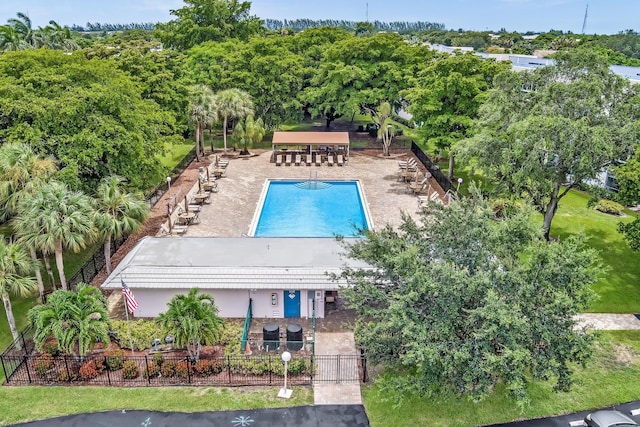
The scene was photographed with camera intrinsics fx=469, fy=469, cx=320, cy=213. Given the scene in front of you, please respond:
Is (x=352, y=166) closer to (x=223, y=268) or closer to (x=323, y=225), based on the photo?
(x=323, y=225)

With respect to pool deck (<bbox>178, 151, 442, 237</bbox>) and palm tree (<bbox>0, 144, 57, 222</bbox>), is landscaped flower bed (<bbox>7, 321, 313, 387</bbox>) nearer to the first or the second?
palm tree (<bbox>0, 144, 57, 222</bbox>)

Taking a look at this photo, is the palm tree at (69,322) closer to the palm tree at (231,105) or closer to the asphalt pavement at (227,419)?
the asphalt pavement at (227,419)

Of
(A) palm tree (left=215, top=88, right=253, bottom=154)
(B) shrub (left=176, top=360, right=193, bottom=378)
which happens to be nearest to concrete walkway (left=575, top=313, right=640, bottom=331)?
(B) shrub (left=176, top=360, right=193, bottom=378)

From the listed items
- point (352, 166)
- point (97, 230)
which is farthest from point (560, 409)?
point (352, 166)

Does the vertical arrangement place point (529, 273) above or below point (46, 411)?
above

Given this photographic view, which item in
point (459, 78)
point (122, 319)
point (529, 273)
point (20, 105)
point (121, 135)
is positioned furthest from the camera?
point (459, 78)

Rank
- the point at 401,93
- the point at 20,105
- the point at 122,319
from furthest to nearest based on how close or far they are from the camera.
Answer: the point at 401,93, the point at 20,105, the point at 122,319
